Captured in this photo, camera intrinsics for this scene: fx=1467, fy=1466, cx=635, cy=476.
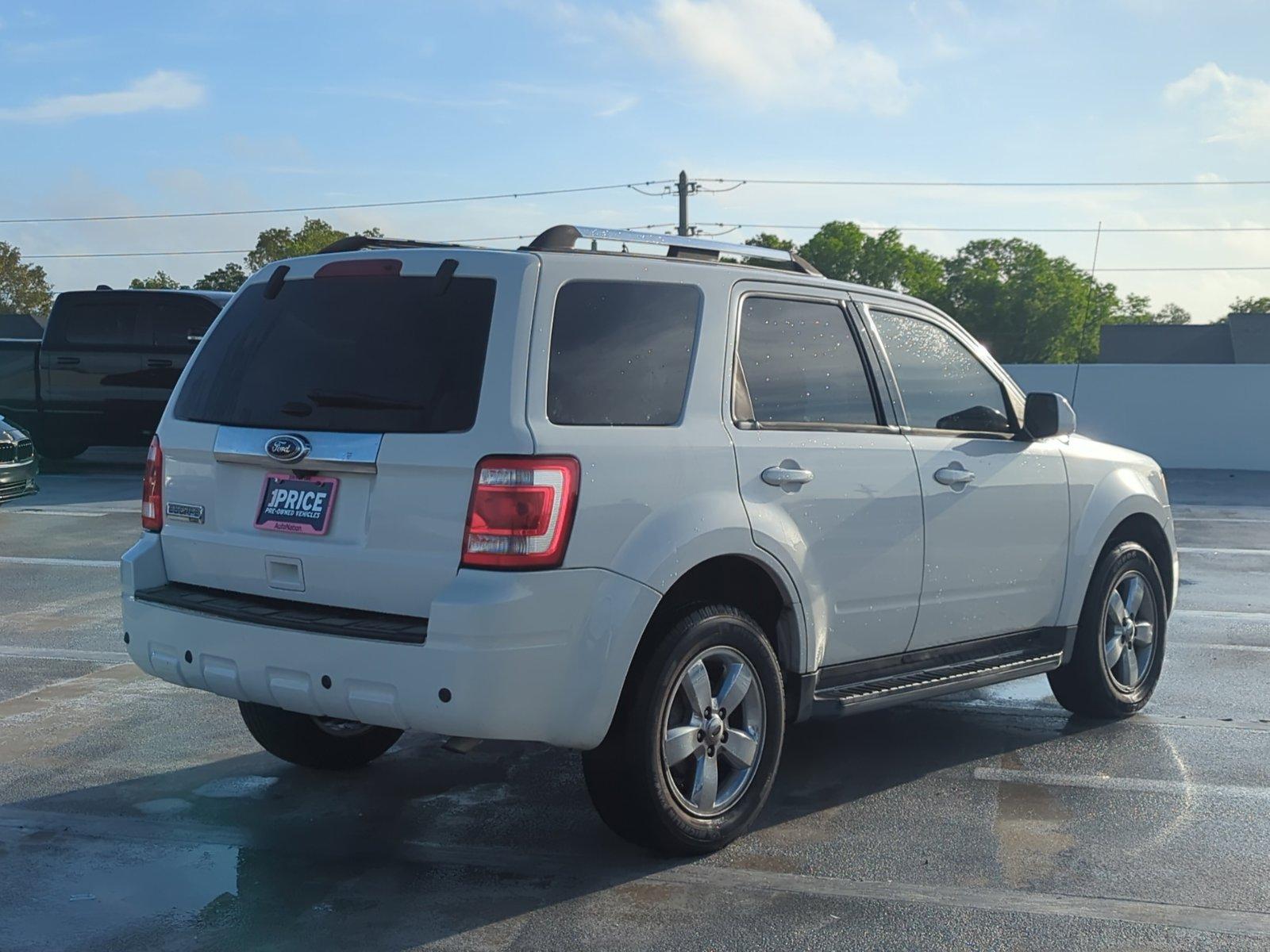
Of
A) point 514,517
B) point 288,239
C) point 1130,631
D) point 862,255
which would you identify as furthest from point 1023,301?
point 514,517

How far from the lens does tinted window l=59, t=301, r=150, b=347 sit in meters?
18.3

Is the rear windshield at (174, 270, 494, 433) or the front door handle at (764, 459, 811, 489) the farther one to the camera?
the front door handle at (764, 459, 811, 489)

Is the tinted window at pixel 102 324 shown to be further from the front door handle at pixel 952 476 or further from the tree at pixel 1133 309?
the tree at pixel 1133 309

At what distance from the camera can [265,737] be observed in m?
5.50

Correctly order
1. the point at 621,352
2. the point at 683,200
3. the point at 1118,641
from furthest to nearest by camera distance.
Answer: the point at 683,200, the point at 1118,641, the point at 621,352

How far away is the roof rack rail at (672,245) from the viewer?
15.2 feet

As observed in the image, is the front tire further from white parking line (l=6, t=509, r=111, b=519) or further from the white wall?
the white wall

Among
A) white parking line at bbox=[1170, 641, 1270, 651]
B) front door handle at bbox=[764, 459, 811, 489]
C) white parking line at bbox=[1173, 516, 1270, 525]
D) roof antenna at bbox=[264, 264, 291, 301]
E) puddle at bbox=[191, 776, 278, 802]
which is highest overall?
roof antenna at bbox=[264, 264, 291, 301]

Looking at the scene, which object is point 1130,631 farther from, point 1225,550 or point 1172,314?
point 1172,314

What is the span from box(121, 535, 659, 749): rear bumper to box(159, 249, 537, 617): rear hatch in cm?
15

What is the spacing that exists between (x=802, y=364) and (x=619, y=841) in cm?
177

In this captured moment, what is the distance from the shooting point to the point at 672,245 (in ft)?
16.7

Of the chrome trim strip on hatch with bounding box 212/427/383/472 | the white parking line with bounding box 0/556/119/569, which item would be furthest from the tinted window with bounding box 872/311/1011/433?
Answer: the white parking line with bounding box 0/556/119/569

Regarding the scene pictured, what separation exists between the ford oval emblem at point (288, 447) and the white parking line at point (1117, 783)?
9.58 ft
